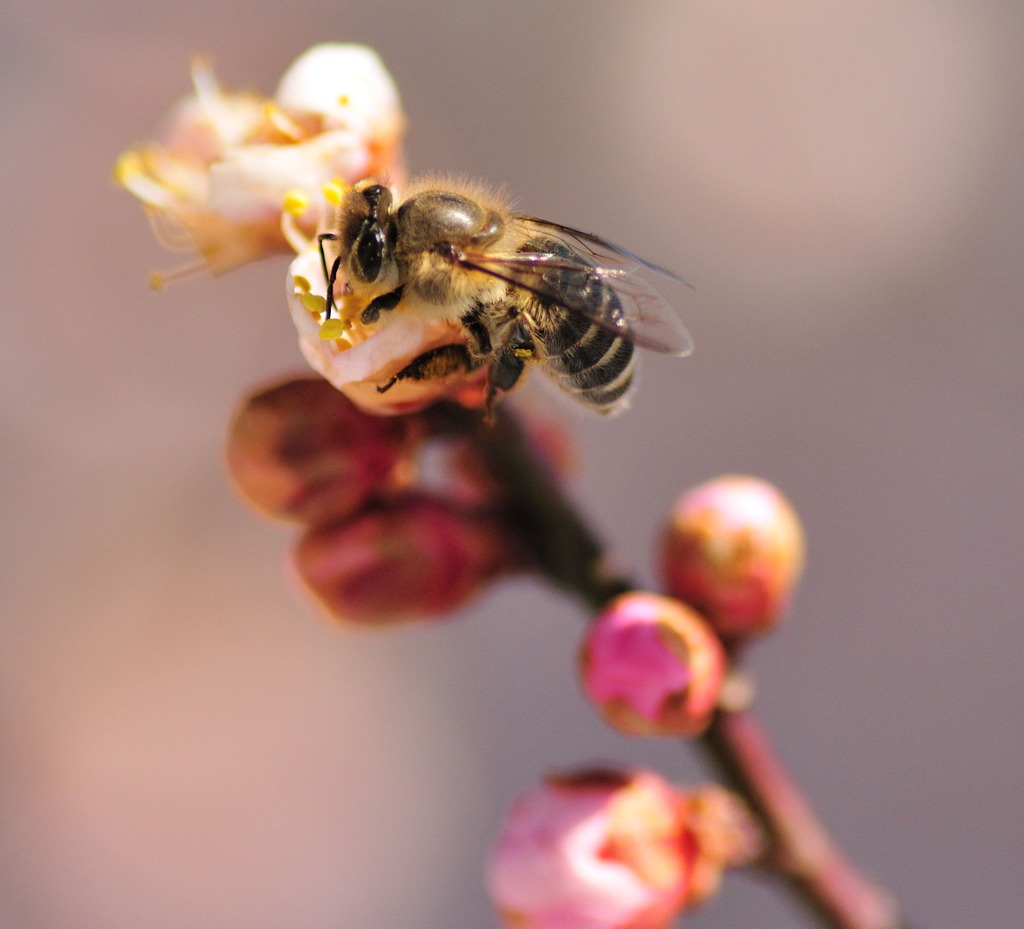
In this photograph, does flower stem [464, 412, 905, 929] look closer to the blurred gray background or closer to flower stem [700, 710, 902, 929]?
flower stem [700, 710, 902, 929]

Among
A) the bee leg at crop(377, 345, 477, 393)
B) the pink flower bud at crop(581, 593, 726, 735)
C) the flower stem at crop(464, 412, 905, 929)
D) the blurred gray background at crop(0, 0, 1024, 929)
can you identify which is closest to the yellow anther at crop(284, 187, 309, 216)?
the bee leg at crop(377, 345, 477, 393)

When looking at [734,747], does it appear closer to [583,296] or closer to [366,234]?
[583,296]

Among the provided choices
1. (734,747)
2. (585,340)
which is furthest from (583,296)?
(734,747)

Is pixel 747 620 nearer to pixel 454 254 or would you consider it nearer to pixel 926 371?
pixel 454 254

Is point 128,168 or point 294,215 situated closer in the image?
point 294,215

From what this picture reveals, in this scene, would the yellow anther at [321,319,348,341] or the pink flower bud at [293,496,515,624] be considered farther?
the pink flower bud at [293,496,515,624]

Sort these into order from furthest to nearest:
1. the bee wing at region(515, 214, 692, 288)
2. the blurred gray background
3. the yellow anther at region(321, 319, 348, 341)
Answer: the blurred gray background
the bee wing at region(515, 214, 692, 288)
the yellow anther at region(321, 319, 348, 341)
